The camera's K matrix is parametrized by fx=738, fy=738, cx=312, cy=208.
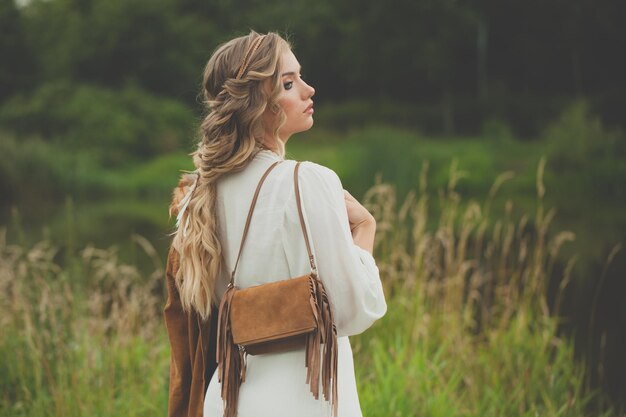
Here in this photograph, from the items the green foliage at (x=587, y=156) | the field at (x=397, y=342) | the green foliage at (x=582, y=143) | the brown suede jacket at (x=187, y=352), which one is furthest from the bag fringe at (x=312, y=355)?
the green foliage at (x=582, y=143)

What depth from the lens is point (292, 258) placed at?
71.8 inches

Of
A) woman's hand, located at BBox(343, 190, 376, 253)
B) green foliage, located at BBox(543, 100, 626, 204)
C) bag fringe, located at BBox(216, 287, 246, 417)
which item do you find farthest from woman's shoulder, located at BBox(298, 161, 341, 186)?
green foliage, located at BBox(543, 100, 626, 204)

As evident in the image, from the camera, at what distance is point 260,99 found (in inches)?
74.4

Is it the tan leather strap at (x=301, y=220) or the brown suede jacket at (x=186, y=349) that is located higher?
the tan leather strap at (x=301, y=220)

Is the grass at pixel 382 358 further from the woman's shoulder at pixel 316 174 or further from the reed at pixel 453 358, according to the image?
the woman's shoulder at pixel 316 174

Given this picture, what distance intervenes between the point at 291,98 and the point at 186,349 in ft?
2.56

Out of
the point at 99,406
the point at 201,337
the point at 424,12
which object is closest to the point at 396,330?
the point at 99,406

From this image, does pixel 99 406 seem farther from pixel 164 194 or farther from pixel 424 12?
pixel 424 12

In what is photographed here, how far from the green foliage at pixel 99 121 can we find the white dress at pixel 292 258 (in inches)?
1035

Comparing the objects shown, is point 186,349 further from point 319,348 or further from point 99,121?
point 99,121

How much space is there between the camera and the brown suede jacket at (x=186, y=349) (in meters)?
2.05

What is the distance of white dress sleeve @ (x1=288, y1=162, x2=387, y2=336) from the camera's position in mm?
1759

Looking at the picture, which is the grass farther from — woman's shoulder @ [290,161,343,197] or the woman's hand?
woman's shoulder @ [290,161,343,197]

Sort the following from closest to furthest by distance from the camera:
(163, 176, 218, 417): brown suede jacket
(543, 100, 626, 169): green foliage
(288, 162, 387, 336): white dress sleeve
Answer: (288, 162, 387, 336): white dress sleeve < (163, 176, 218, 417): brown suede jacket < (543, 100, 626, 169): green foliage
